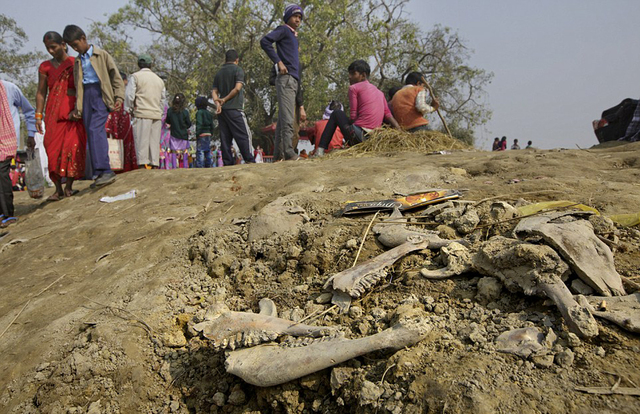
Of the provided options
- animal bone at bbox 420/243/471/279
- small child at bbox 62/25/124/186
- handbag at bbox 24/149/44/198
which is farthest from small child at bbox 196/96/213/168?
animal bone at bbox 420/243/471/279

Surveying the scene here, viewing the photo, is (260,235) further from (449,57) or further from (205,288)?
(449,57)

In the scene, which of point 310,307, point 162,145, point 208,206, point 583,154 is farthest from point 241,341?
point 162,145

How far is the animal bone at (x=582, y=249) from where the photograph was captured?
1.46 meters

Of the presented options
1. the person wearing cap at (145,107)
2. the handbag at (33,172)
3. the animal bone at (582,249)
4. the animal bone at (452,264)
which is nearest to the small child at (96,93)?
the person wearing cap at (145,107)

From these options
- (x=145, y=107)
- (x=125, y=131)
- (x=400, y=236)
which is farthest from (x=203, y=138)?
(x=400, y=236)

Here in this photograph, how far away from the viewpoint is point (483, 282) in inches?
62.5

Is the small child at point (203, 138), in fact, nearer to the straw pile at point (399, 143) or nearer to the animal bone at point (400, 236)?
the straw pile at point (399, 143)

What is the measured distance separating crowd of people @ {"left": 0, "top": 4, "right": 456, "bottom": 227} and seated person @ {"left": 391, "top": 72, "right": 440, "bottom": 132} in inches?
0.5

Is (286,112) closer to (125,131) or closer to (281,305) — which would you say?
(125,131)

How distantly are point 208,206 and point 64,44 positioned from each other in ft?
9.08

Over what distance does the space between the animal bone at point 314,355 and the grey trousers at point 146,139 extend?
4.35 metres

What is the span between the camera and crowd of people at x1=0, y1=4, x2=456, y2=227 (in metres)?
4.39

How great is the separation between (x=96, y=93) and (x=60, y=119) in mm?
510

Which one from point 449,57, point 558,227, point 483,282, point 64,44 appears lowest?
point 483,282
